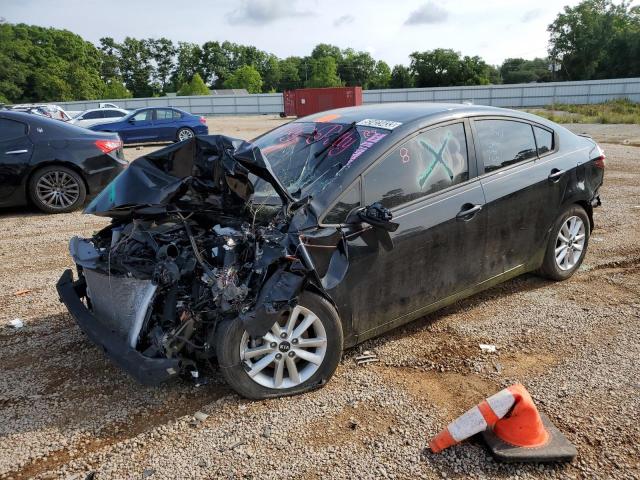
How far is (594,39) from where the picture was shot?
257 feet

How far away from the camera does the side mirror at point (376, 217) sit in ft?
10.4

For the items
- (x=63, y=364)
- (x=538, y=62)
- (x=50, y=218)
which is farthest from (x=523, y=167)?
(x=538, y=62)

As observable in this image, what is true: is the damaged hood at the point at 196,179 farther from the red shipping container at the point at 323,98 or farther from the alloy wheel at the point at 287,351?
the red shipping container at the point at 323,98

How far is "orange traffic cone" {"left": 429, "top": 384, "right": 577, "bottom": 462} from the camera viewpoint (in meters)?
2.60

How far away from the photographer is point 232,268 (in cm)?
300

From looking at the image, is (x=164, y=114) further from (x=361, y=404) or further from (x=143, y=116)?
(x=361, y=404)

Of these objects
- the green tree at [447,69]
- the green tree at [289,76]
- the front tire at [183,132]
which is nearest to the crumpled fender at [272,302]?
the front tire at [183,132]

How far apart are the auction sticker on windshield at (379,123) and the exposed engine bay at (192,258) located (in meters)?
0.97

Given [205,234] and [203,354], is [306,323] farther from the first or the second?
[205,234]

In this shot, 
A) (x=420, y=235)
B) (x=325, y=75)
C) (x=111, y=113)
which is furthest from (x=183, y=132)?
(x=325, y=75)

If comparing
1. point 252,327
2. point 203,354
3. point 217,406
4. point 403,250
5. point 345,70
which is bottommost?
point 217,406

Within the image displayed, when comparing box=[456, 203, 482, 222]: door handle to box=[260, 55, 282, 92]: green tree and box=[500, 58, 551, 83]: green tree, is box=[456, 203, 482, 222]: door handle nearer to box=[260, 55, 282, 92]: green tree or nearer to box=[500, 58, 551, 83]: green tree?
box=[500, 58, 551, 83]: green tree

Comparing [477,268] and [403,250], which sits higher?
[403,250]

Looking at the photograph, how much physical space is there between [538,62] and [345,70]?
4069cm
